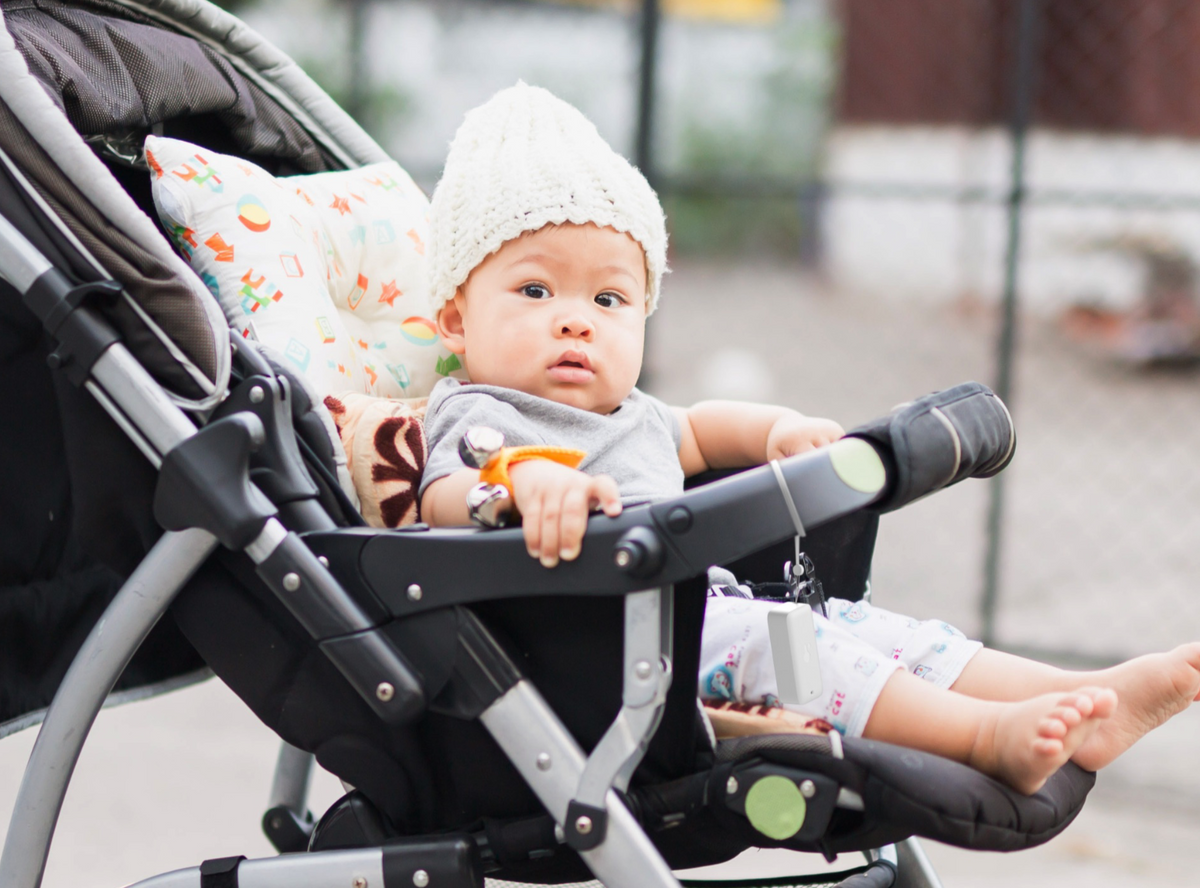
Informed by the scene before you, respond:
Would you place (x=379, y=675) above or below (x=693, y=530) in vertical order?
below

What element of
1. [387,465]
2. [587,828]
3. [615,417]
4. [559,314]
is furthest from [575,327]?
[587,828]

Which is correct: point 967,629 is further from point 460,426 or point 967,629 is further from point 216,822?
point 460,426

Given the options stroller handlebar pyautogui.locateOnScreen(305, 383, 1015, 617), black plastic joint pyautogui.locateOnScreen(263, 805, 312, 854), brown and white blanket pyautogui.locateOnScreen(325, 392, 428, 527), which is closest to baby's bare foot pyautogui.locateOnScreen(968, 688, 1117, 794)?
stroller handlebar pyautogui.locateOnScreen(305, 383, 1015, 617)

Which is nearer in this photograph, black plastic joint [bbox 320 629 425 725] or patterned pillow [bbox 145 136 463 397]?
black plastic joint [bbox 320 629 425 725]

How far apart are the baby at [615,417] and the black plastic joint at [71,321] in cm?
36

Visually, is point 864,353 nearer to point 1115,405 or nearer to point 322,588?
point 1115,405

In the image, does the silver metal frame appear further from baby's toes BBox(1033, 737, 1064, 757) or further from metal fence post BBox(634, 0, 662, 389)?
metal fence post BBox(634, 0, 662, 389)

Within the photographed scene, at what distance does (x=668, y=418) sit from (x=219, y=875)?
781mm

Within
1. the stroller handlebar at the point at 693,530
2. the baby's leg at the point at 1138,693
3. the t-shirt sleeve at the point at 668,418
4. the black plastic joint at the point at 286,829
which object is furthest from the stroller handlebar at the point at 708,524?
the black plastic joint at the point at 286,829

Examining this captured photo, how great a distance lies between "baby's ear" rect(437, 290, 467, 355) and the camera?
1.59 metres

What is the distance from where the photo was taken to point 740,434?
5.51ft

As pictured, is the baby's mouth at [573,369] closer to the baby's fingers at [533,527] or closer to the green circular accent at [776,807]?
the baby's fingers at [533,527]

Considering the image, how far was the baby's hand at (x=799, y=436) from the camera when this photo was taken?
1.56 m

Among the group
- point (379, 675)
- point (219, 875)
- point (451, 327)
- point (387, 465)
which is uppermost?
point (451, 327)
